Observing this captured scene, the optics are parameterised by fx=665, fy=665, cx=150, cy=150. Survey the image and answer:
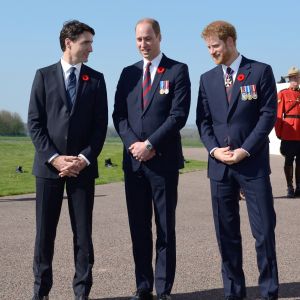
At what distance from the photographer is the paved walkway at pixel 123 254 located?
5570 mm

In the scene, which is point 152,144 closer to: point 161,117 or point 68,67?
point 161,117

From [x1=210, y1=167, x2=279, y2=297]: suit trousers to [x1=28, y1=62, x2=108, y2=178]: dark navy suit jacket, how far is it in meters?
1.02

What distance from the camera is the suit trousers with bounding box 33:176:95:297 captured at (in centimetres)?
515

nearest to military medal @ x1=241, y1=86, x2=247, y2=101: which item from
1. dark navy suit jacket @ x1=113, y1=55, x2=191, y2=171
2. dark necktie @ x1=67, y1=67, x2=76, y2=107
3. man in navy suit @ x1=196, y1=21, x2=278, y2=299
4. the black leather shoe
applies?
man in navy suit @ x1=196, y1=21, x2=278, y2=299

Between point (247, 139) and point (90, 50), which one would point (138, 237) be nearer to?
point (247, 139)

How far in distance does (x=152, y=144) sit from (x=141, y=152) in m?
0.11

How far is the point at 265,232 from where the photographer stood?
5.06 metres

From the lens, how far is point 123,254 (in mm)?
6980

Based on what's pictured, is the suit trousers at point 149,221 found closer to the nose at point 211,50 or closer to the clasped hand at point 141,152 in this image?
the clasped hand at point 141,152

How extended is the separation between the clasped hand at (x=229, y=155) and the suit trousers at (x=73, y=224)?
1.02 m

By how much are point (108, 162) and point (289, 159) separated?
945cm

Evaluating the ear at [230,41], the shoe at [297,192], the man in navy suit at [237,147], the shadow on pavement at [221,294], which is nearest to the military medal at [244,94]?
the man in navy suit at [237,147]

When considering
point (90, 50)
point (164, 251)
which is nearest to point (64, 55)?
point (90, 50)

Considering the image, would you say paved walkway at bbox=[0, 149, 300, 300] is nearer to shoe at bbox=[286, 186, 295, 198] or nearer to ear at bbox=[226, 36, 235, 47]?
shoe at bbox=[286, 186, 295, 198]
